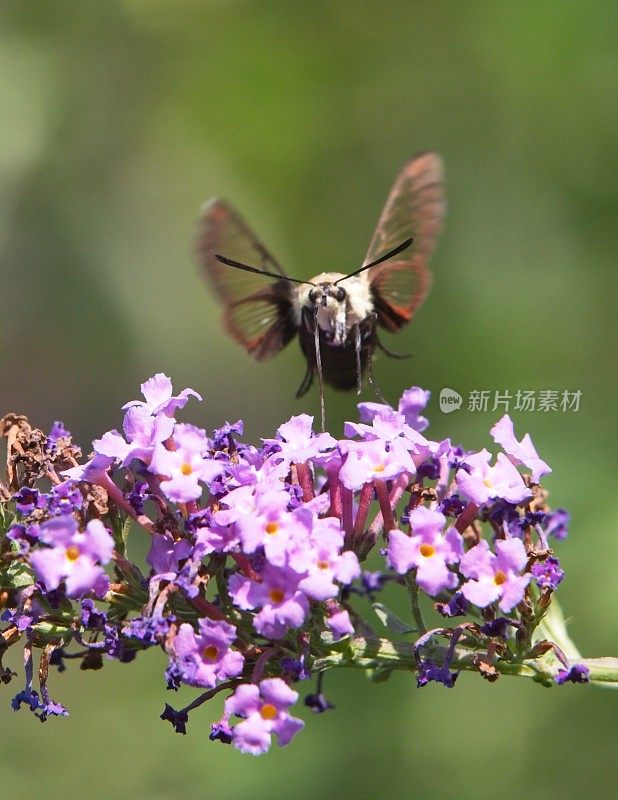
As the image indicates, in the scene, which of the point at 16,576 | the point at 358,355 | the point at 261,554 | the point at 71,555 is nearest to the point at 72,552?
the point at 71,555

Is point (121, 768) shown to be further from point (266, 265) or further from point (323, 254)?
point (323, 254)

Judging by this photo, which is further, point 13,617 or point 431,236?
point 431,236

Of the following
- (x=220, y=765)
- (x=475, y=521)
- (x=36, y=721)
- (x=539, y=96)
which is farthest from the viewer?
(x=539, y=96)

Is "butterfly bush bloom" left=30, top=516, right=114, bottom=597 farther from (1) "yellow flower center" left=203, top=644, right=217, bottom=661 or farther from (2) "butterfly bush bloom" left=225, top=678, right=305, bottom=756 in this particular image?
(2) "butterfly bush bloom" left=225, top=678, right=305, bottom=756

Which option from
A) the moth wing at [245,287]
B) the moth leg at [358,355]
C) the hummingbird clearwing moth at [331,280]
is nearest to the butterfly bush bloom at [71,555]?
the moth leg at [358,355]

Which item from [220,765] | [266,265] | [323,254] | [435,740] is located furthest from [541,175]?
[220,765]

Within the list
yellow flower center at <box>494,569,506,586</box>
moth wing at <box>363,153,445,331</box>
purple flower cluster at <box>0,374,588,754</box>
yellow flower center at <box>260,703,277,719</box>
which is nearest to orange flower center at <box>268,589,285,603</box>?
purple flower cluster at <box>0,374,588,754</box>

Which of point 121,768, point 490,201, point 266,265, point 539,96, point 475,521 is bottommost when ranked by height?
point 121,768

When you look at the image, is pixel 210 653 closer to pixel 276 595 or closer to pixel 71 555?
pixel 276 595
